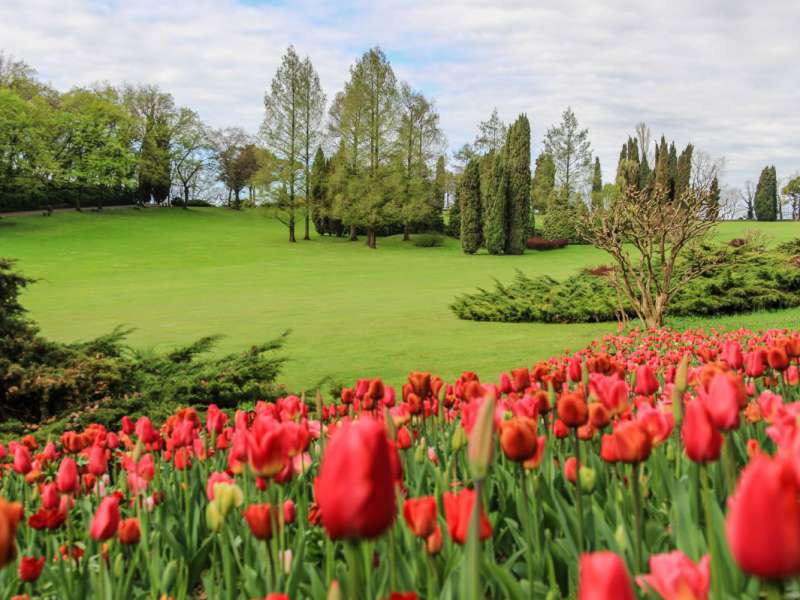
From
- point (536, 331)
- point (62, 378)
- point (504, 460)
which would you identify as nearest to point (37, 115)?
point (536, 331)

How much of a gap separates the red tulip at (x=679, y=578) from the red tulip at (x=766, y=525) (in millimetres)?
176

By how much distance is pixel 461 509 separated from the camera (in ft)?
4.33

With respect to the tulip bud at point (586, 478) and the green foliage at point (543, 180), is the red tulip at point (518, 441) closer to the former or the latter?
the tulip bud at point (586, 478)

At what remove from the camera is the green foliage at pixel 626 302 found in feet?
48.6

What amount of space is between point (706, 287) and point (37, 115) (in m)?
54.1

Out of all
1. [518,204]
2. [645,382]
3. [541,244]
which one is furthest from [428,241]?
[645,382]

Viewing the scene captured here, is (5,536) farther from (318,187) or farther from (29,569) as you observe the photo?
(318,187)

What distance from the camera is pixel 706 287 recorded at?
15531 mm

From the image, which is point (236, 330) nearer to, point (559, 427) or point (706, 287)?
point (706, 287)

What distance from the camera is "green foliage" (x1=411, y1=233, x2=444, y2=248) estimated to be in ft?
154

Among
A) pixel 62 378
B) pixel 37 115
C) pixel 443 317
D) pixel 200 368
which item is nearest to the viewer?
pixel 62 378

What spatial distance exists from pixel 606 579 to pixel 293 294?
70.2 ft

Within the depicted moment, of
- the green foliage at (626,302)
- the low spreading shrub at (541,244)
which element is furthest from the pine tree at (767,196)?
the green foliage at (626,302)

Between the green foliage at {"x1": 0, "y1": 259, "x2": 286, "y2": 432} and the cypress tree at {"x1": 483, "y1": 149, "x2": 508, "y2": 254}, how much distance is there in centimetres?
3506
